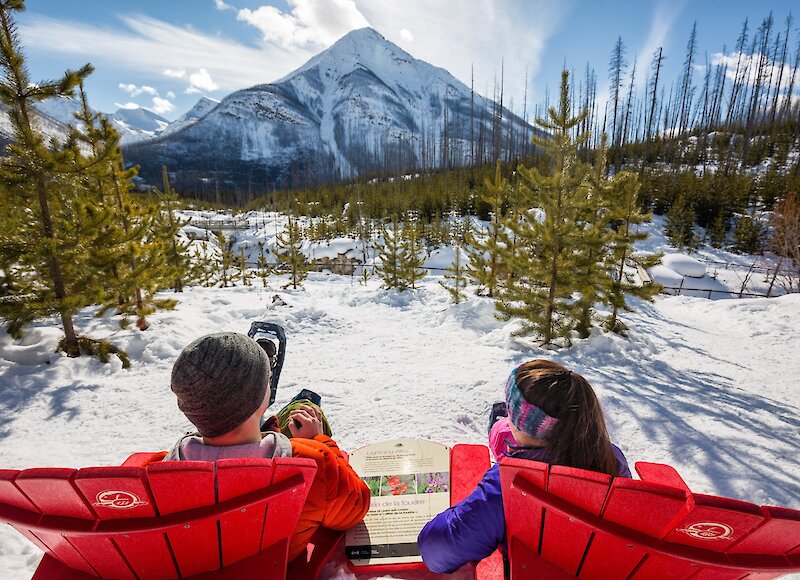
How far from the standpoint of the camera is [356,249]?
32125 mm

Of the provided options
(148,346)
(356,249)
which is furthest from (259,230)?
(148,346)

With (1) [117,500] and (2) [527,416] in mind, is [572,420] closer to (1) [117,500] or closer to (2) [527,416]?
(2) [527,416]

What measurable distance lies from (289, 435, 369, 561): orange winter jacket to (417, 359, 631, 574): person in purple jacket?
0.50 m

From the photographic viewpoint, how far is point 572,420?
1617 mm

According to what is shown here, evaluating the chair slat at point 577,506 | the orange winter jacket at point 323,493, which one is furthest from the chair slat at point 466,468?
the chair slat at point 577,506

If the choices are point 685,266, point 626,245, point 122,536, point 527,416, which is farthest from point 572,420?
point 685,266

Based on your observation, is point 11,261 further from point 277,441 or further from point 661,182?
point 661,182

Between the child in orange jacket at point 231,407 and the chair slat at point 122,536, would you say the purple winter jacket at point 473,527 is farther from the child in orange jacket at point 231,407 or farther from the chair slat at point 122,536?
the chair slat at point 122,536

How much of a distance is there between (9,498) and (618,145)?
55767mm

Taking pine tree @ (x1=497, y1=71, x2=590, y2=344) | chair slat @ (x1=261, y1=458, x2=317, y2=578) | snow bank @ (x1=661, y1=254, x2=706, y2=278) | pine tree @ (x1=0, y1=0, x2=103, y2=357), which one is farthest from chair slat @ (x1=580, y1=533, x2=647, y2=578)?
snow bank @ (x1=661, y1=254, x2=706, y2=278)

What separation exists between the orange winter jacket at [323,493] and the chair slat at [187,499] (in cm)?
44

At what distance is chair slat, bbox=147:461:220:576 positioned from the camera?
1.30 metres

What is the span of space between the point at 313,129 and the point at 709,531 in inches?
6757

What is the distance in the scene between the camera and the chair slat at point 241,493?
136 centimetres
